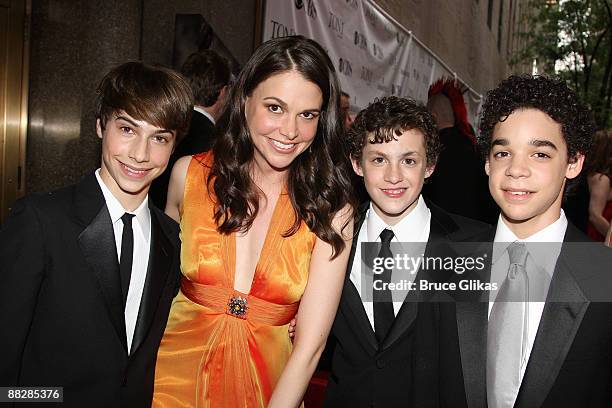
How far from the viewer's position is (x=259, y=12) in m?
5.15

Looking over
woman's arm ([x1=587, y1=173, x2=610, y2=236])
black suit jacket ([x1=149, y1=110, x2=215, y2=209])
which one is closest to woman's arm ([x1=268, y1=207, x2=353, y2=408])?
black suit jacket ([x1=149, y1=110, x2=215, y2=209])

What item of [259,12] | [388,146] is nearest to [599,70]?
[259,12]

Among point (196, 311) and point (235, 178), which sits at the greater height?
point (235, 178)

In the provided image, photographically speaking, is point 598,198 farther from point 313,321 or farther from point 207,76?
point 313,321

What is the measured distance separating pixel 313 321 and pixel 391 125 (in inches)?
36.0

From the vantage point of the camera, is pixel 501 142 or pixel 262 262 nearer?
pixel 501 142

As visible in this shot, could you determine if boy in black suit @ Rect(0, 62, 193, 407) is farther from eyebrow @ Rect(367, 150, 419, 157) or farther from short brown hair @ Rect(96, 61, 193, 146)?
eyebrow @ Rect(367, 150, 419, 157)

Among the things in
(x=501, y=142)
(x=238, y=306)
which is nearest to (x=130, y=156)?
(x=238, y=306)

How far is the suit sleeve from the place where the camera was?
1879mm

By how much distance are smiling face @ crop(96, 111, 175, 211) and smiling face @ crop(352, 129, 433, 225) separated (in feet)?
2.90

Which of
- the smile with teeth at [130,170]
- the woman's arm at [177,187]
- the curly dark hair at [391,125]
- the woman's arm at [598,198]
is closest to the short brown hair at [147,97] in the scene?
the smile with teeth at [130,170]

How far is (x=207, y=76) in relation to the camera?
166 inches

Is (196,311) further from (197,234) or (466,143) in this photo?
(466,143)

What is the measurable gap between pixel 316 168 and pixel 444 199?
6.02 ft
